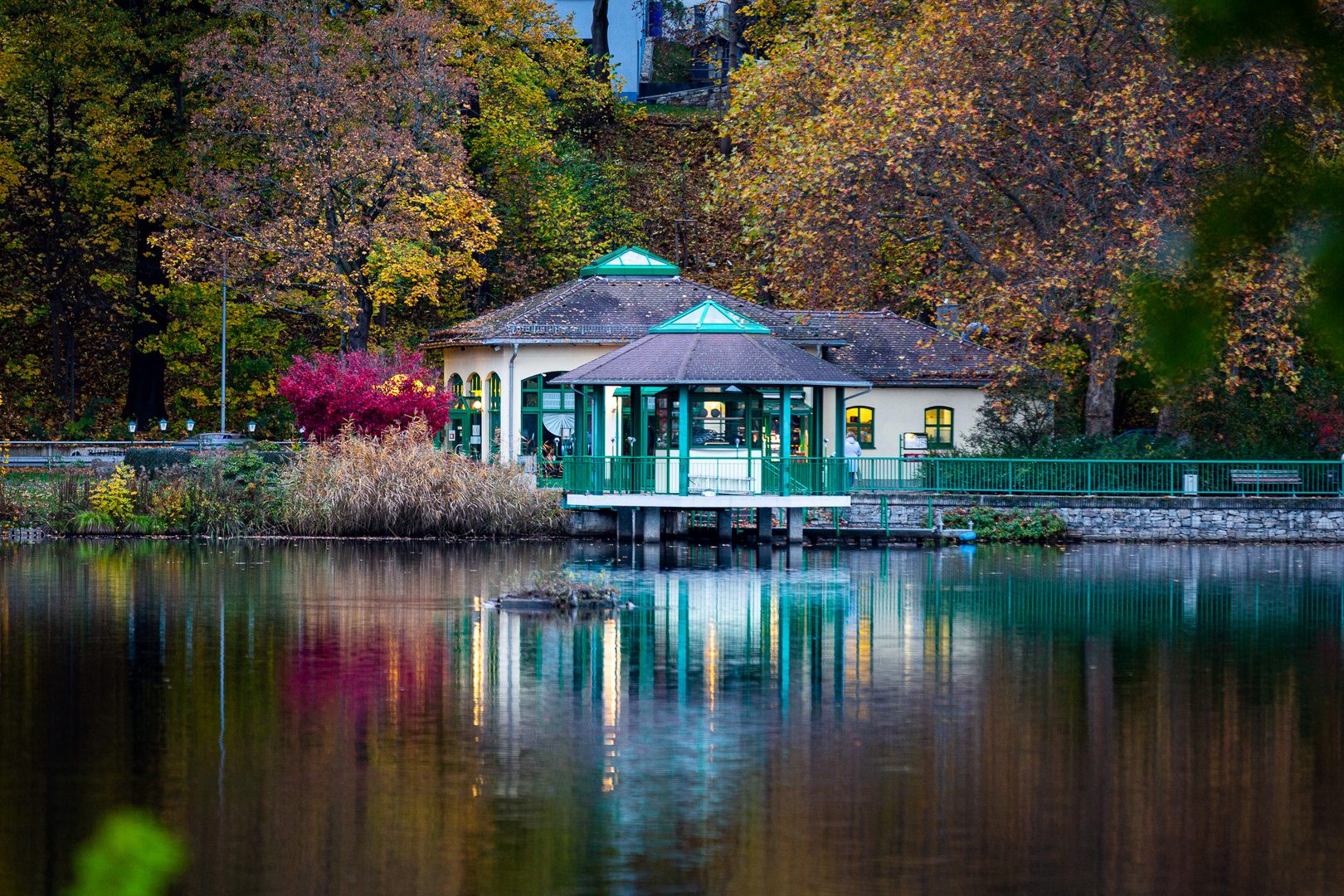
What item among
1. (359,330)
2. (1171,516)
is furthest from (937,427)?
(359,330)

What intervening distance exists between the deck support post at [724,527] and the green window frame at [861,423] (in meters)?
7.72

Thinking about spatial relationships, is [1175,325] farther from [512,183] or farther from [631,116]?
[631,116]

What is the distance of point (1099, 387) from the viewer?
39844mm

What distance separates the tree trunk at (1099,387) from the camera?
127ft

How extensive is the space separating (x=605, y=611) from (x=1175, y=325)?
20412 mm

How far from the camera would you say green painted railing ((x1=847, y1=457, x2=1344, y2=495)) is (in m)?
37.8

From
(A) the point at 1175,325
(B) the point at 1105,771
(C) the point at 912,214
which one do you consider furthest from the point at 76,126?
(A) the point at 1175,325

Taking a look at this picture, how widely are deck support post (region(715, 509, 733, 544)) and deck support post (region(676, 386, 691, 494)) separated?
1.75 meters

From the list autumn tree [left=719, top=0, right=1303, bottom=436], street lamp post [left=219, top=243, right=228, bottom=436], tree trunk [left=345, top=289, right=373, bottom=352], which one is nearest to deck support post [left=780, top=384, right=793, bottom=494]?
autumn tree [left=719, top=0, right=1303, bottom=436]

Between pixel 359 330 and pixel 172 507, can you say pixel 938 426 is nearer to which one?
pixel 359 330

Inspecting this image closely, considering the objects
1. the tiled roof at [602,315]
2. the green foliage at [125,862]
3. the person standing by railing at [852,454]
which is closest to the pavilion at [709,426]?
the person standing by railing at [852,454]

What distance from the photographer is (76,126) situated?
156ft

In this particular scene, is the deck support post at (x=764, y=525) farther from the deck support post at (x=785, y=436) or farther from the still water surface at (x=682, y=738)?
the still water surface at (x=682, y=738)

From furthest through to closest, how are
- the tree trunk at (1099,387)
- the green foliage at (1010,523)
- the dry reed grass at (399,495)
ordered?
1. the tree trunk at (1099,387)
2. the green foliage at (1010,523)
3. the dry reed grass at (399,495)
